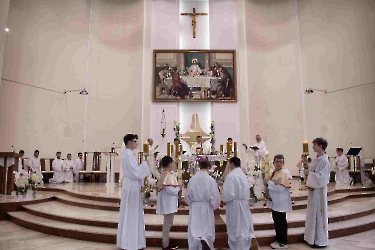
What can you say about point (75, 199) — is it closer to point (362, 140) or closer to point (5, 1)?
point (5, 1)

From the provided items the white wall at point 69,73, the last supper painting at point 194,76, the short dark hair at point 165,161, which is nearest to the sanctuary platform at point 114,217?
the short dark hair at point 165,161

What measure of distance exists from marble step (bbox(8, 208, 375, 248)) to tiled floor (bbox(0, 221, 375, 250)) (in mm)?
100

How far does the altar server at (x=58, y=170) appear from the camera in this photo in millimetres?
11469

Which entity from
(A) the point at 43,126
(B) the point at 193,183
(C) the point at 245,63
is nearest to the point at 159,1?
(C) the point at 245,63

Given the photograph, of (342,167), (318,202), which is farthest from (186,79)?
(318,202)

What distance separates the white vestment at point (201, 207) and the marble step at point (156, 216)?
901 mm

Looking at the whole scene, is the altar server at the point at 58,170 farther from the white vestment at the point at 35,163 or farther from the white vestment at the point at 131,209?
the white vestment at the point at 131,209

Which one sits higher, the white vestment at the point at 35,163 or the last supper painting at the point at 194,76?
the last supper painting at the point at 194,76

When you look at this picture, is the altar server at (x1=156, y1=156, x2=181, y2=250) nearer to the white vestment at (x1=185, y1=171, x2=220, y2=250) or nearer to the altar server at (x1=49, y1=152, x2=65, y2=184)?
the white vestment at (x1=185, y1=171, x2=220, y2=250)

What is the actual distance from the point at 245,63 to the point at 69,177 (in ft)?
29.2

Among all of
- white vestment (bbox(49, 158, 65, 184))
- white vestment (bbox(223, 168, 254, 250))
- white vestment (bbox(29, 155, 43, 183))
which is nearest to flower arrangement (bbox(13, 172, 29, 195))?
white vestment (bbox(29, 155, 43, 183))

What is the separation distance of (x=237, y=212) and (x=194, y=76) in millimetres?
9665

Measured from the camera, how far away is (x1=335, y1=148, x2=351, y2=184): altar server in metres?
10.9

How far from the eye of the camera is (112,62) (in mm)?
13641
